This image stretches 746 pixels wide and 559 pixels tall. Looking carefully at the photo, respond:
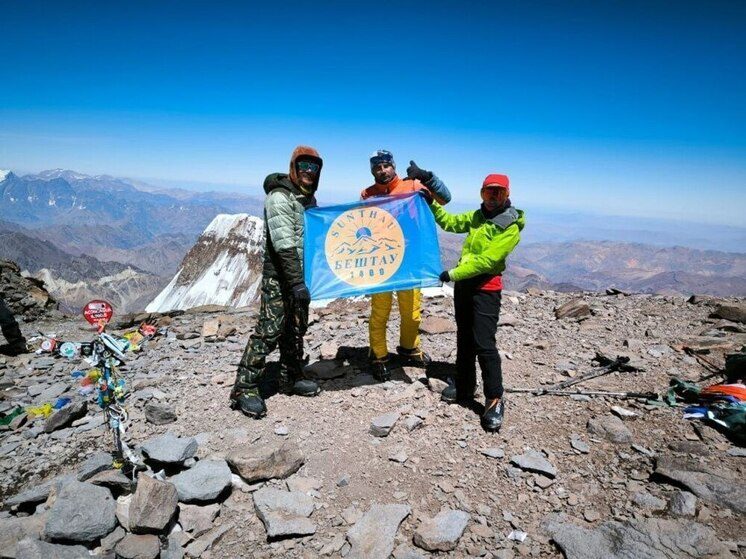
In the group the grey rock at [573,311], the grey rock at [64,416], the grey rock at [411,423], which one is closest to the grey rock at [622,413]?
the grey rock at [411,423]

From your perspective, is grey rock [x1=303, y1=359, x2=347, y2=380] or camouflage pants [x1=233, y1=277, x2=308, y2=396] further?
grey rock [x1=303, y1=359, x2=347, y2=380]

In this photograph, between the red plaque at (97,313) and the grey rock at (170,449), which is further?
the grey rock at (170,449)

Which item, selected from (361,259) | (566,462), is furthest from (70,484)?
(566,462)

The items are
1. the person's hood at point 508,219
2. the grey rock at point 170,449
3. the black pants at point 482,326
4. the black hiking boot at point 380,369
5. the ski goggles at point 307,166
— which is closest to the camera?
the grey rock at point 170,449

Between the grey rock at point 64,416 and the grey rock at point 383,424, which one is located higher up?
the grey rock at point 383,424

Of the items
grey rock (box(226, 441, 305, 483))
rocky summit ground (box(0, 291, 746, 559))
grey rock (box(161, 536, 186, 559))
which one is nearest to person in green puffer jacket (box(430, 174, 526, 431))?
rocky summit ground (box(0, 291, 746, 559))

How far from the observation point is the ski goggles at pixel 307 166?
231 inches

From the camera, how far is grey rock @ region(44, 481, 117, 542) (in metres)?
3.60

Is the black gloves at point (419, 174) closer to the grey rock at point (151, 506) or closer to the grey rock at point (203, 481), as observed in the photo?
the grey rock at point (203, 481)

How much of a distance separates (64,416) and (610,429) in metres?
8.50

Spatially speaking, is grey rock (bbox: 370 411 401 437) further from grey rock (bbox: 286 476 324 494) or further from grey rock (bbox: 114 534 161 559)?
grey rock (bbox: 114 534 161 559)

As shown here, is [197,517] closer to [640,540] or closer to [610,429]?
[640,540]

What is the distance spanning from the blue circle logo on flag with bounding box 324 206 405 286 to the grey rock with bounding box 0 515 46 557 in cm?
464

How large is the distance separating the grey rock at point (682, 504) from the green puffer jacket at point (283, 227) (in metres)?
5.28
